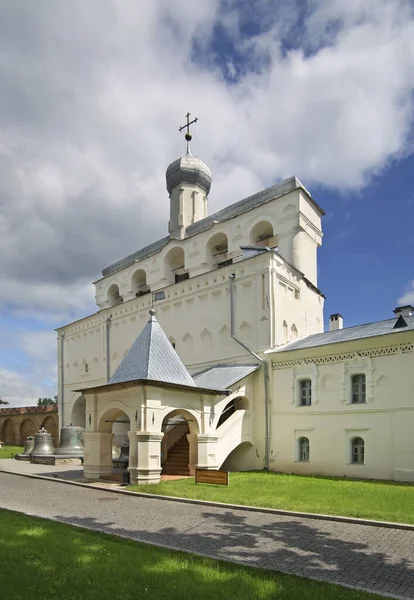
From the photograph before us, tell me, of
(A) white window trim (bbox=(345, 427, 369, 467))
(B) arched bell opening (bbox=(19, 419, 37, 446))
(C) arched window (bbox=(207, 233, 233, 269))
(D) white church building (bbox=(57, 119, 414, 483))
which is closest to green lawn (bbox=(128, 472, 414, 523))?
(A) white window trim (bbox=(345, 427, 369, 467))

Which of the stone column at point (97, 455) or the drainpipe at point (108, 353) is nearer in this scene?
the stone column at point (97, 455)

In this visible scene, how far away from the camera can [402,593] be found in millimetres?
5727

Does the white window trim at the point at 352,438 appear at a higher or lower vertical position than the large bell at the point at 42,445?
higher

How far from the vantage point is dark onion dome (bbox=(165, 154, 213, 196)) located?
27.8 meters

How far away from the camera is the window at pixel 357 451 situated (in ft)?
56.3

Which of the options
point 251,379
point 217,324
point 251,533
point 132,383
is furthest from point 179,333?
point 251,533

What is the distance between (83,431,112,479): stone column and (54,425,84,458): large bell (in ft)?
24.1

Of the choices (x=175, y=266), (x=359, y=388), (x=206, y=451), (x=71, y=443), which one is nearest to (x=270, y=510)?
(x=206, y=451)

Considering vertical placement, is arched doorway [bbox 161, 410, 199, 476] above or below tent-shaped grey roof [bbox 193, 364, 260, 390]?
below

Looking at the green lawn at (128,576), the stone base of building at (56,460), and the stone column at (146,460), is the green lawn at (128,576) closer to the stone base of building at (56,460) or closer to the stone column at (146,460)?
the stone column at (146,460)

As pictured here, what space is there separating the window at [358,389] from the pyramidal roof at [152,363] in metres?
5.56

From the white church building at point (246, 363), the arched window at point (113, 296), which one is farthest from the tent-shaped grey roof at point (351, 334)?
the arched window at point (113, 296)

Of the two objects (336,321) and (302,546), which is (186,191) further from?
(302,546)

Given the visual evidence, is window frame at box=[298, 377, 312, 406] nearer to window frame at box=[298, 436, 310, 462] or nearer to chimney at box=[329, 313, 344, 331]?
window frame at box=[298, 436, 310, 462]
